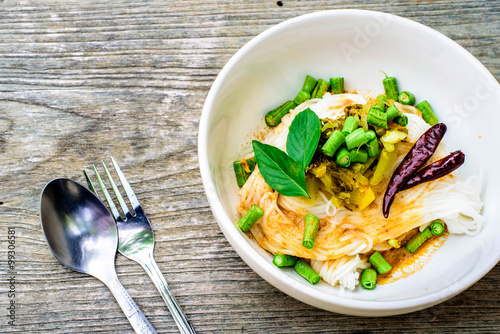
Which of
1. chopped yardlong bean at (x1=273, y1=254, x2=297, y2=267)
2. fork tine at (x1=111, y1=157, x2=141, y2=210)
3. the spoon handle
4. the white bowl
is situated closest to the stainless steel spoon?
the spoon handle

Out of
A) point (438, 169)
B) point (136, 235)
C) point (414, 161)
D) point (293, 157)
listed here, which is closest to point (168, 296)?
point (136, 235)

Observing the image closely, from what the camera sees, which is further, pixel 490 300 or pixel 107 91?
pixel 107 91

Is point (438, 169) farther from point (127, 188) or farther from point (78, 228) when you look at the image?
point (78, 228)

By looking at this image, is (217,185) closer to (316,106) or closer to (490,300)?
(316,106)

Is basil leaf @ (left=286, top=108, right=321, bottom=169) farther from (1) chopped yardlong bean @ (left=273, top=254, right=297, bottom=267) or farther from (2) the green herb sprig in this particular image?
(1) chopped yardlong bean @ (left=273, top=254, right=297, bottom=267)

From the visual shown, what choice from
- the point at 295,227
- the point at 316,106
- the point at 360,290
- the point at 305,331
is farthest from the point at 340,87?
the point at 305,331

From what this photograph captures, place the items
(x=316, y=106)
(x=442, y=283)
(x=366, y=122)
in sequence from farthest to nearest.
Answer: (x=316, y=106)
(x=366, y=122)
(x=442, y=283)

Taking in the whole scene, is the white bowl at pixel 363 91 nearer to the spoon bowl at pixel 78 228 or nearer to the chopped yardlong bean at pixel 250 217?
the chopped yardlong bean at pixel 250 217
